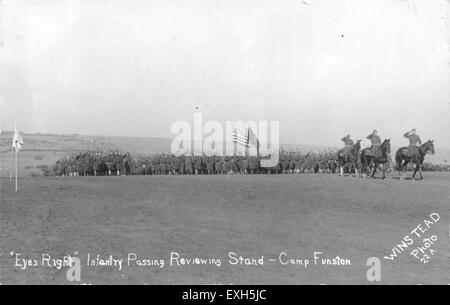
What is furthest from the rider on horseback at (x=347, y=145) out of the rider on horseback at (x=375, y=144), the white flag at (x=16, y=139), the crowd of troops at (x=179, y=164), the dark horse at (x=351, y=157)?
the white flag at (x=16, y=139)

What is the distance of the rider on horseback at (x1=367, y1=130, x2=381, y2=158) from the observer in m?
12.1

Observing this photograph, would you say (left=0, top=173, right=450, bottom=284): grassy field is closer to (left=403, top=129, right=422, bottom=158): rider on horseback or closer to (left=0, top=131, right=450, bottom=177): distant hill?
(left=0, top=131, right=450, bottom=177): distant hill

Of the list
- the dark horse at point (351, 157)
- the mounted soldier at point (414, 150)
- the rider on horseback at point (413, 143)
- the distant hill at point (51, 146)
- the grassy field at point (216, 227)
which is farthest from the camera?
the dark horse at point (351, 157)

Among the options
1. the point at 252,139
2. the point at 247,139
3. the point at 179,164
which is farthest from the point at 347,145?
the point at 179,164

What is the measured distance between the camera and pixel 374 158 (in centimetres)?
1321

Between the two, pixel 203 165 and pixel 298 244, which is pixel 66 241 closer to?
pixel 298 244

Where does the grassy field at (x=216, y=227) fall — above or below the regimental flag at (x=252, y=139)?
below

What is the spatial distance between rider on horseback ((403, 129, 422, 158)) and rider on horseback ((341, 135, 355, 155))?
4.71 ft

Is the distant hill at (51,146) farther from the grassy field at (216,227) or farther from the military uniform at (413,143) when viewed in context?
the military uniform at (413,143)

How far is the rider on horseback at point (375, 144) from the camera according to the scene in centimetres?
1215

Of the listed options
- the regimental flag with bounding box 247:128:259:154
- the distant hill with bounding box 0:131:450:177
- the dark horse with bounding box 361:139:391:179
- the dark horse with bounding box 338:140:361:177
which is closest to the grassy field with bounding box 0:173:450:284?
the distant hill with bounding box 0:131:450:177

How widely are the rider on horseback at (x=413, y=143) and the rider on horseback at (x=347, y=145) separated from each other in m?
1.44
